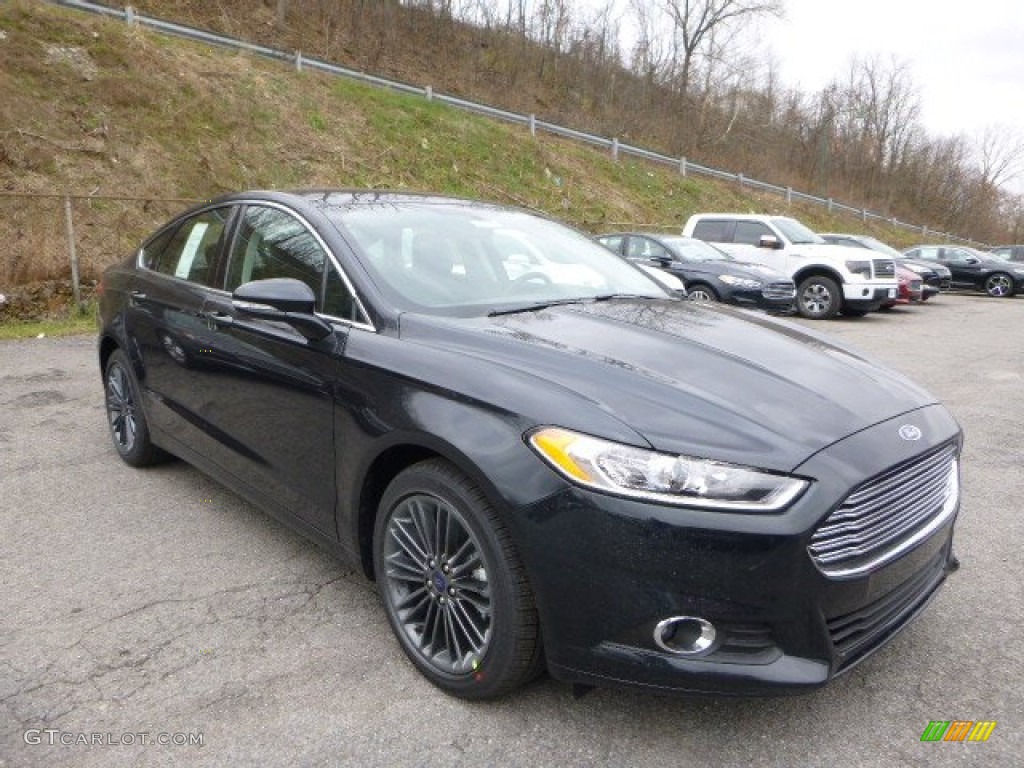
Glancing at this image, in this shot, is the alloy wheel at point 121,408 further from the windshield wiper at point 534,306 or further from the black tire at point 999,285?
the black tire at point 999,285

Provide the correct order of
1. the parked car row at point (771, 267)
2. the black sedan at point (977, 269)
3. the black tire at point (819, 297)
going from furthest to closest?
the black sedan at point (977, 269) < the black tire at point (819, 297) < the parked car row at point (771, 267)

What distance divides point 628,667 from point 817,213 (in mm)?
38252

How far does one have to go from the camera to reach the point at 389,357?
2.54 metres

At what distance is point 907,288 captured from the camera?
14766 millimetres

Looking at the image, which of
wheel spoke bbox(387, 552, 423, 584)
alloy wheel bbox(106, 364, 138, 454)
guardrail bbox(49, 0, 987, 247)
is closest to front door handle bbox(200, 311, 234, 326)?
alloy wheel bbox(106, 364, 138, 454)

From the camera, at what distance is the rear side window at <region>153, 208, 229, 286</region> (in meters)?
3.69

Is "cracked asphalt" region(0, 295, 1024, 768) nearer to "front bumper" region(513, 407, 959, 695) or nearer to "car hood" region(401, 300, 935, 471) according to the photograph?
"front bumper" region(513, 407, 959, 695)

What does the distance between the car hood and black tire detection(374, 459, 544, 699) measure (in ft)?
1.16

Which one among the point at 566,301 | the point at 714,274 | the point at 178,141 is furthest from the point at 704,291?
the point at 178,141

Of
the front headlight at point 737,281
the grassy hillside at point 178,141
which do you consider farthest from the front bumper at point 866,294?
the grassy hillside at point 178,141

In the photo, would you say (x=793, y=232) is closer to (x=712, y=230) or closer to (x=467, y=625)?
(x=712, y=230)

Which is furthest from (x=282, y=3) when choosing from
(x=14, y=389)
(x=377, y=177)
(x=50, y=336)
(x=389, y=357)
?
(x=389, y=357)

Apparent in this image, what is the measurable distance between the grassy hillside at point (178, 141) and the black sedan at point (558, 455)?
9.11 metres

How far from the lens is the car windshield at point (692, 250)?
12.5 metres
